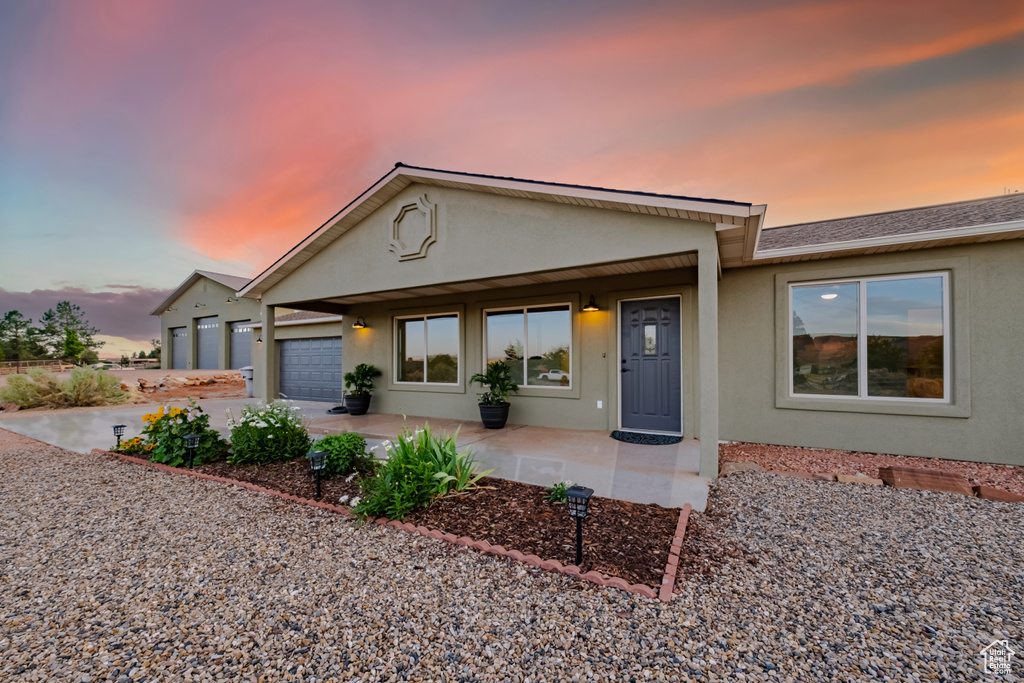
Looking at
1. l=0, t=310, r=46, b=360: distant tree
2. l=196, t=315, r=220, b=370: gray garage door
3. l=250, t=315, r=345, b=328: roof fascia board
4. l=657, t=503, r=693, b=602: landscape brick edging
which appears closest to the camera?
l=657, t=503, r=693, b=602: landscape brick edging

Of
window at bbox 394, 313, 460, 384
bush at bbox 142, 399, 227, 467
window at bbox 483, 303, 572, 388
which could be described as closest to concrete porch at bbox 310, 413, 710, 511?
window at bbox 483, 303, 572, 388

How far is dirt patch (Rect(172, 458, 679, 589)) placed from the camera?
8.82 ft

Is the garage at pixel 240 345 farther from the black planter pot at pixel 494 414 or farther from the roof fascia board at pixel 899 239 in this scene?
the roof fascia board at pixel 899 239

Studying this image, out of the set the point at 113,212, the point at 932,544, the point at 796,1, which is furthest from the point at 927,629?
the point at 113,212

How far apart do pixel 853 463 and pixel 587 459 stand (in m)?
3.28

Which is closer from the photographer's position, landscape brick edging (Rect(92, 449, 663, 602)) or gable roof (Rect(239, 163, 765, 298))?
landscape brick edging (Rect(92, 449, 663, 602))

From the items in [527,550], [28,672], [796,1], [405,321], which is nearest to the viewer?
[28,672]

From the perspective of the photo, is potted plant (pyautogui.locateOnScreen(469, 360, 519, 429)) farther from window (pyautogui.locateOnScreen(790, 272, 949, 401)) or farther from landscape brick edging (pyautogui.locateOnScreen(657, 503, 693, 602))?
window (pyautogui.locateOnScreen(790, 272, 949, 401))

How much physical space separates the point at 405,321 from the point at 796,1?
8.52 m

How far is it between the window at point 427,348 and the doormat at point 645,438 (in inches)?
139

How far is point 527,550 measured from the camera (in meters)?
2.83

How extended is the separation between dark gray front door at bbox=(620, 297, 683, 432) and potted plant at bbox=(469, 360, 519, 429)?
2033 millimetres

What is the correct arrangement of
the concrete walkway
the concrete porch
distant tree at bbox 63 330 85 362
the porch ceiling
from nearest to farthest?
1. the concrete porch
2. the concrete walkway
3. the porch ceiling
4. distant tree at bbox 63 330 85 362

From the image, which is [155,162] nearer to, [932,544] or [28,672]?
[28,672]
